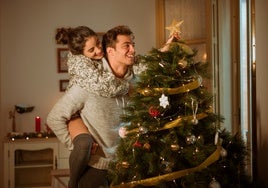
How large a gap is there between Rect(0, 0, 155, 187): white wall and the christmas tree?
10.1 feet

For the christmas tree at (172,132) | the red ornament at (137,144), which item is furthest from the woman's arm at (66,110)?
the red ornament at (137,144)

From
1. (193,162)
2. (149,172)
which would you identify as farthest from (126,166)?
(193,162)

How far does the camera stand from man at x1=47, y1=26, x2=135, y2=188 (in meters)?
1.80

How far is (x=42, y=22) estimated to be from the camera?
4473 millimetres

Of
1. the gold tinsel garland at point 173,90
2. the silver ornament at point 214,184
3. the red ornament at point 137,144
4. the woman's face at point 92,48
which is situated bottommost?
the silver ornament at point 214,184

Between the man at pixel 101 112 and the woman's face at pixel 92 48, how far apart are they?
1.9 inches

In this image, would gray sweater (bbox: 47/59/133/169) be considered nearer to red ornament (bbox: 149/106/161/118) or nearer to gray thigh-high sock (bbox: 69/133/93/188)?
gray thigh-high sock (bbox: 69/133/93/188)

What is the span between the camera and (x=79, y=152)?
5.75 feet

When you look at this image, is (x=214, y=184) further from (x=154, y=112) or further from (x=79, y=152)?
(x=79, y=152)

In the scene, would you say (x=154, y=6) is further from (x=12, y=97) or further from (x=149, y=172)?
(x=149, y=172)

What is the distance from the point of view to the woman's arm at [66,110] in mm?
1809

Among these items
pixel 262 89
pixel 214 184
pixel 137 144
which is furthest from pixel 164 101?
pixel 262 89

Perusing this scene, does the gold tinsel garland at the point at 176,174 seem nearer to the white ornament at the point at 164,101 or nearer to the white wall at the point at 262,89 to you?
the white ornament at the point at 164,101

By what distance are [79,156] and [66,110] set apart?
213mm
